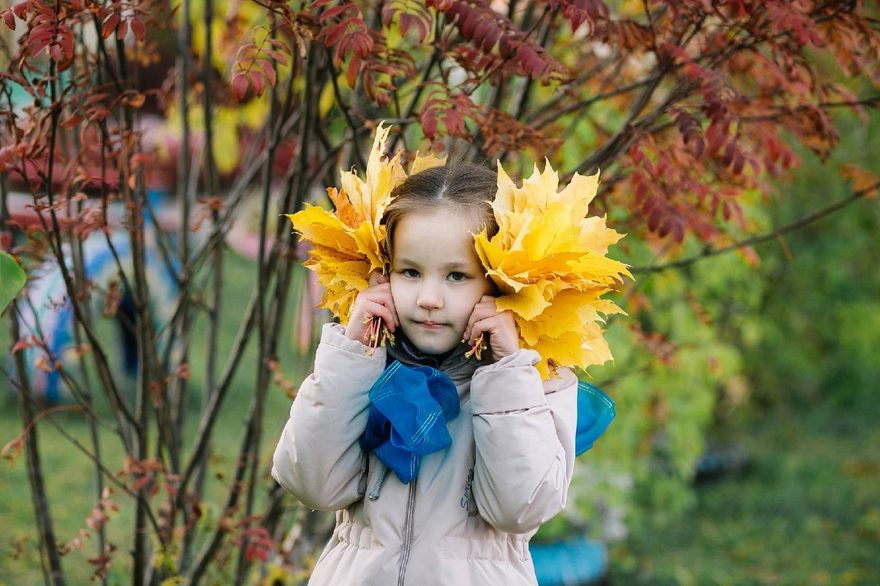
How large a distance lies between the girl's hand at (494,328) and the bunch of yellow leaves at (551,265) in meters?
0.02

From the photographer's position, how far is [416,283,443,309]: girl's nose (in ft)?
6.34

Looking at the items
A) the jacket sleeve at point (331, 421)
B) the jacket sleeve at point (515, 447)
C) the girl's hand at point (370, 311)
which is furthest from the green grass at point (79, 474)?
the jacket sleeve at point (515, 447)

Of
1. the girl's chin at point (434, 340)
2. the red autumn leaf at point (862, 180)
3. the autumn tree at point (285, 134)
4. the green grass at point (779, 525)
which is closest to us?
the girl's chin at point (434, 340)

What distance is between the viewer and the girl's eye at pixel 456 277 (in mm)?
1975

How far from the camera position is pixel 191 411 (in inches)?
299

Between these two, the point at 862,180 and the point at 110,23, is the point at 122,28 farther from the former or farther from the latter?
the point at 862,180

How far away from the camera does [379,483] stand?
200 cm

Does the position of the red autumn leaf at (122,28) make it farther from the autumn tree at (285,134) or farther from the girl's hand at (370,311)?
the girl's hand at (370,311)

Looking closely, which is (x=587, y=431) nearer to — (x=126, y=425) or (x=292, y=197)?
(x=292, y=197)

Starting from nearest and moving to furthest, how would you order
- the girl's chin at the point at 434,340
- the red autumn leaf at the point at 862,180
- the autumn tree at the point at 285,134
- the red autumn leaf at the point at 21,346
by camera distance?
the girl's chin at the point at 434,340
the autumn tree at the point at 285,134
the red autumn leaf at the point at 21,346
the red autumn leaf at the point at 862,180

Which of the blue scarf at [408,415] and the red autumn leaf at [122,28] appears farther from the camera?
the red autumn leaf at [122,28]

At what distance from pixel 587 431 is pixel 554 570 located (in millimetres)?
2812

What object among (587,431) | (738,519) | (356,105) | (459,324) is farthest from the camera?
(738,519)

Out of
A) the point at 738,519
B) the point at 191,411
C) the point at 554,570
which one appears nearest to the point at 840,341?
the point at 738,519
